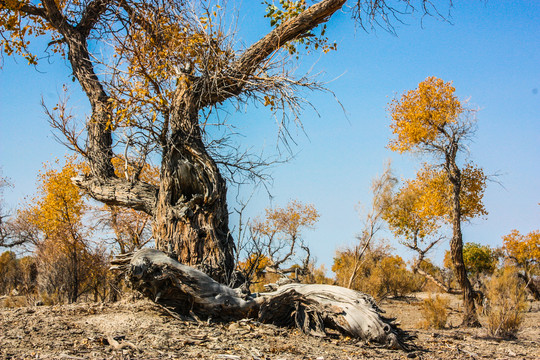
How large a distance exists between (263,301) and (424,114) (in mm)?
10750

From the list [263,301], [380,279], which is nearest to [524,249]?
→ [380,279]

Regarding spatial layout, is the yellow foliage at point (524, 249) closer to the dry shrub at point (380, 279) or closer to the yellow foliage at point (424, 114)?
the dry shrub at point (380, 279)

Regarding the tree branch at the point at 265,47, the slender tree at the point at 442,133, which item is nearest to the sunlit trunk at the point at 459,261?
the slender tree at the point at 442,133

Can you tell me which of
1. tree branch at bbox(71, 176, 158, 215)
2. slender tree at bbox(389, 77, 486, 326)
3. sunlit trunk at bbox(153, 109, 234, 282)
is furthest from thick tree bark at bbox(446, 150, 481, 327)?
tree branch at bbox(71, 176, 158, 215)

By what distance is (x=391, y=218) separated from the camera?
22.2 meters

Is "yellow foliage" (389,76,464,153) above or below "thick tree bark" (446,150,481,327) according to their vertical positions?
above

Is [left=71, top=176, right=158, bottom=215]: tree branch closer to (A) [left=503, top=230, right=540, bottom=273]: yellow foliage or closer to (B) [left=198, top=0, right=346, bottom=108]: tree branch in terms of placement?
(B) [left=198, top=0, right=346, bottom=108]: tree branch

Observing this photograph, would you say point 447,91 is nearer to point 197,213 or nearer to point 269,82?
point 269,82

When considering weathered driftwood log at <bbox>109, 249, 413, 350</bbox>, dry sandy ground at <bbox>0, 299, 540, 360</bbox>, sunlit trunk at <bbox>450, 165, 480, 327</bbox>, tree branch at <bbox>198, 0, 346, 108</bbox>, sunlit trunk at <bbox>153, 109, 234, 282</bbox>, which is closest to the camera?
dry sandy ground at <bbox>0, 299, 540, 360</bbox>

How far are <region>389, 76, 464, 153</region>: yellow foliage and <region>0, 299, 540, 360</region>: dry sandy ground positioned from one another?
8.72 meters

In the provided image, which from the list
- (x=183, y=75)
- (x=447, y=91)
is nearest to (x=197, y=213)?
(x=183, y=75)

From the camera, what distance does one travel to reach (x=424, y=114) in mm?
14734

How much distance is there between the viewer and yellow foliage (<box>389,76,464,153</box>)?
14.4m

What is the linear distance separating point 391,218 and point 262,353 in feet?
60.5
